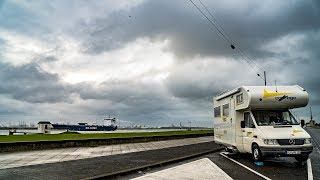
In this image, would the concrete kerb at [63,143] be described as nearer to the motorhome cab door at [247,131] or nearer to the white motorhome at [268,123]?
the white motorhome at [268,123]

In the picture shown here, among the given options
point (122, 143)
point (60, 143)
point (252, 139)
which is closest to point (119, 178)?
point (252, 139)

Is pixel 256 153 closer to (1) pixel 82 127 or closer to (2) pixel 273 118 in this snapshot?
(2) pixel 273 118

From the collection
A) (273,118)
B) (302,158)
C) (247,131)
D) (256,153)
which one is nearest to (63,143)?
(247,131)

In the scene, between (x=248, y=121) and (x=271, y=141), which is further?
(x=248, y=121)

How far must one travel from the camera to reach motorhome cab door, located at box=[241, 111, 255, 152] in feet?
47.3

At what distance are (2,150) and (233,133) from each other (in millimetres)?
11083

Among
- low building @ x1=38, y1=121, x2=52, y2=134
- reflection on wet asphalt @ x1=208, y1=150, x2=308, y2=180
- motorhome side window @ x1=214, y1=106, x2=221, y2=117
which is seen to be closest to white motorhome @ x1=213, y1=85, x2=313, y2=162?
reflection on wet asphalt @ x1=208, y1=150, x2=308, y2=180

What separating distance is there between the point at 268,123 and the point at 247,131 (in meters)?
1.01

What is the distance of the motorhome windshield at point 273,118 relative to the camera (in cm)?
1421

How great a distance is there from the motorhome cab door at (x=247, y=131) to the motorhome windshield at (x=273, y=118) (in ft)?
1.09

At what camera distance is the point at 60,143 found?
64.1 ft

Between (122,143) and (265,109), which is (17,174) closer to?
(265,109)

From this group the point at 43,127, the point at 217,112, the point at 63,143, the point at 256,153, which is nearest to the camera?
the point at 256,153

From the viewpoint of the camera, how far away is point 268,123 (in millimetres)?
14227
